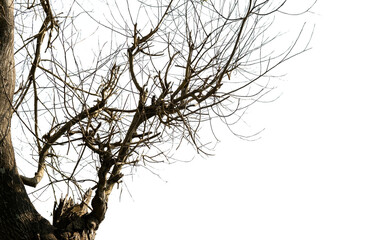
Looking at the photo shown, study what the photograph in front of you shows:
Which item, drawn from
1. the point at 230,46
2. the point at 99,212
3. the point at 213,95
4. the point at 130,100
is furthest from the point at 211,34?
the point at 99,212

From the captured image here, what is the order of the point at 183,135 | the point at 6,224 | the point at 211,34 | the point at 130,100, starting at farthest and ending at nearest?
the point at 130,100
the point at 183,135
the point at 211,34
the point at 6,224

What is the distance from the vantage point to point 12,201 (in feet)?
11.8

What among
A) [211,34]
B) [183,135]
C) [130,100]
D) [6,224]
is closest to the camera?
[6,224]

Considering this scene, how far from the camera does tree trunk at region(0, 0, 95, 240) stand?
11.8 feet

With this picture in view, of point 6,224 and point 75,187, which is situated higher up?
point 75,187

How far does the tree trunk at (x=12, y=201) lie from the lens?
3582 mm

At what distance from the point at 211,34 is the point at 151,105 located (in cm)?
76

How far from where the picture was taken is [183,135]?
424 centimetres

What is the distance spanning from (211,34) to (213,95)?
48cm

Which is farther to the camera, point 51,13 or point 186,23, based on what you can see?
point 51,13

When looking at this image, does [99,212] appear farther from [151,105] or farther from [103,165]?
[151,105]

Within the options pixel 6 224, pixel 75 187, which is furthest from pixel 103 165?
pixel 6 224

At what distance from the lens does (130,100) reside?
452 centimetres

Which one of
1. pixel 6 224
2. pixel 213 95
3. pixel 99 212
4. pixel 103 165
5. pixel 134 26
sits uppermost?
pixel 134 26
